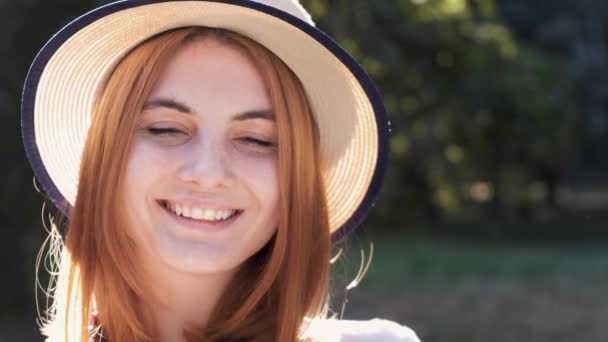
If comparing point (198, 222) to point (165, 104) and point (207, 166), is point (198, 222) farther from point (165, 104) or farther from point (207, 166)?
point (165, 104)

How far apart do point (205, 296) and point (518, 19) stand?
65.0 feet

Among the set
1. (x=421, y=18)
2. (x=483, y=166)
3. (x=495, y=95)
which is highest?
(x=421, y=18)

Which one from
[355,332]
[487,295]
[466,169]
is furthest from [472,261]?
[355,332]

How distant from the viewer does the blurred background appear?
855 cm

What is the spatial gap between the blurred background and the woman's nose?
1.81 feet

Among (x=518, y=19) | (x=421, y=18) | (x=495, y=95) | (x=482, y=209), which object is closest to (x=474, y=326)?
(x=421, y=18)

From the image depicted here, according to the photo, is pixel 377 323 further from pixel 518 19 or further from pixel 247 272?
pixel 518 19

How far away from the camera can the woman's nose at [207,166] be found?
1.68 m

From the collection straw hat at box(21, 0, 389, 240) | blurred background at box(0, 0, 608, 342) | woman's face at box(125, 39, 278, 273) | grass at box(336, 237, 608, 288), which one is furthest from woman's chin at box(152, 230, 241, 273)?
grass at box(336, 237, 608, 288)

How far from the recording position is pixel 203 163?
1.68m

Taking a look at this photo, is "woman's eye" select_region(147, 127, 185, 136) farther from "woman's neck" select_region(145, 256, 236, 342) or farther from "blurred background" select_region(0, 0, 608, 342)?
"blurred background" select_region(0, 0, 608, 342)

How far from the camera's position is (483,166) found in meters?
16.9

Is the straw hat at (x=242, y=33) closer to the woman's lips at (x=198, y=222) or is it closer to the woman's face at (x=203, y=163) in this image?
the woman's face at (x=203, y=163)

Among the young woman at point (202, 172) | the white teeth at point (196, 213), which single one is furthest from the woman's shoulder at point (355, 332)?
the white teeth at point (196, 213)
